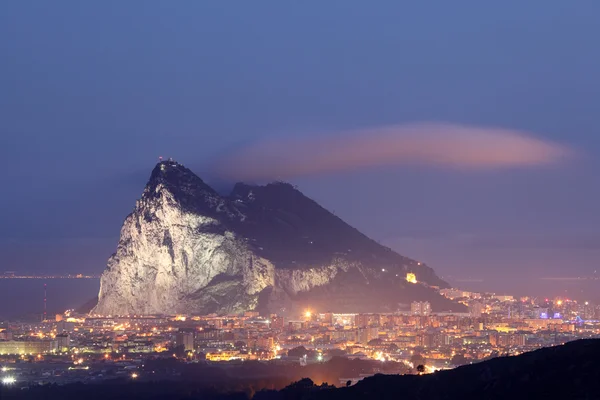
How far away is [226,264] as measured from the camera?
131 meters

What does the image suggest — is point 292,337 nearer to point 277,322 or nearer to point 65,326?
point 277,322

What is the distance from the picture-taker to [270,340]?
96.1 meters

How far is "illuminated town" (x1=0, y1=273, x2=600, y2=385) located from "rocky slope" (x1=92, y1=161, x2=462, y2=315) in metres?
4.87

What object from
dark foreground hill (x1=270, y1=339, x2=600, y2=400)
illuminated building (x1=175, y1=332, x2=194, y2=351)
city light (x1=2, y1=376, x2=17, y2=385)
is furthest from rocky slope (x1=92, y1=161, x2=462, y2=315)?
dark foreground hill (x1=270, y1=339, x2=600, y2=400)

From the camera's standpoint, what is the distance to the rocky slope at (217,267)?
129000mm

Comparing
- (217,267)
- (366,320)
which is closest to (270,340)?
(366,320)

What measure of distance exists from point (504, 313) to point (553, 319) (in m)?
10.8

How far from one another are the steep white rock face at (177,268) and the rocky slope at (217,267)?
0.11 m

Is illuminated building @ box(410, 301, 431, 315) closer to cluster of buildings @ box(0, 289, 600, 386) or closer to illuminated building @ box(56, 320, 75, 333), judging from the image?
cluster of buildings @ box(0, 289, 600, 386)

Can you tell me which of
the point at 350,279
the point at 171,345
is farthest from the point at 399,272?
the point at 171,345

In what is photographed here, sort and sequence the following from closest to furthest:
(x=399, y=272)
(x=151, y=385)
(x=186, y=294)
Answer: (x=151, y=385) → (x=186, y=294) → (x=399, y=272)

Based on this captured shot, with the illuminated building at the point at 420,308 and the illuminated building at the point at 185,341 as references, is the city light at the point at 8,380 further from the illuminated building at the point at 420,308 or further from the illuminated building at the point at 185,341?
the illuminated building at the point at 420,308

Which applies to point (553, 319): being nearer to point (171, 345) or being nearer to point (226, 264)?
point (226, 264)

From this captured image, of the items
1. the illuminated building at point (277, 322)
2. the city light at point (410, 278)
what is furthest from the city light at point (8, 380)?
the city light at point (410, 278)
